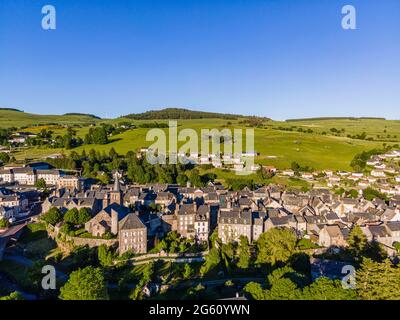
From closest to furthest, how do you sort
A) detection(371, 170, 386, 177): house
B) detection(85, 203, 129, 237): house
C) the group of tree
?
detection(85, 203, 129, 237): house → detection(371, 170, 386, 177): house → the group of tree

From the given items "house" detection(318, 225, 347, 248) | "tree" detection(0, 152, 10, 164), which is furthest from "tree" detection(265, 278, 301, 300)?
"tree" detection(0, 152, 10, 164)

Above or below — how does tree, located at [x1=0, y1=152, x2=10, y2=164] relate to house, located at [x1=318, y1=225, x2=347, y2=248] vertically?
above

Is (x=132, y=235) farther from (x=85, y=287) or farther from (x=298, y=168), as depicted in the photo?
(x=298, y=168)

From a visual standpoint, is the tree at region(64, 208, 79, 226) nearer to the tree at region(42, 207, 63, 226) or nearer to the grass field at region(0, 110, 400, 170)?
the tree at region(42, 207, 63, 226)

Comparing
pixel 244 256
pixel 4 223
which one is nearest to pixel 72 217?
pixel 4 223

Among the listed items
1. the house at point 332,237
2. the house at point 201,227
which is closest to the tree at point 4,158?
the house at point 201,227
